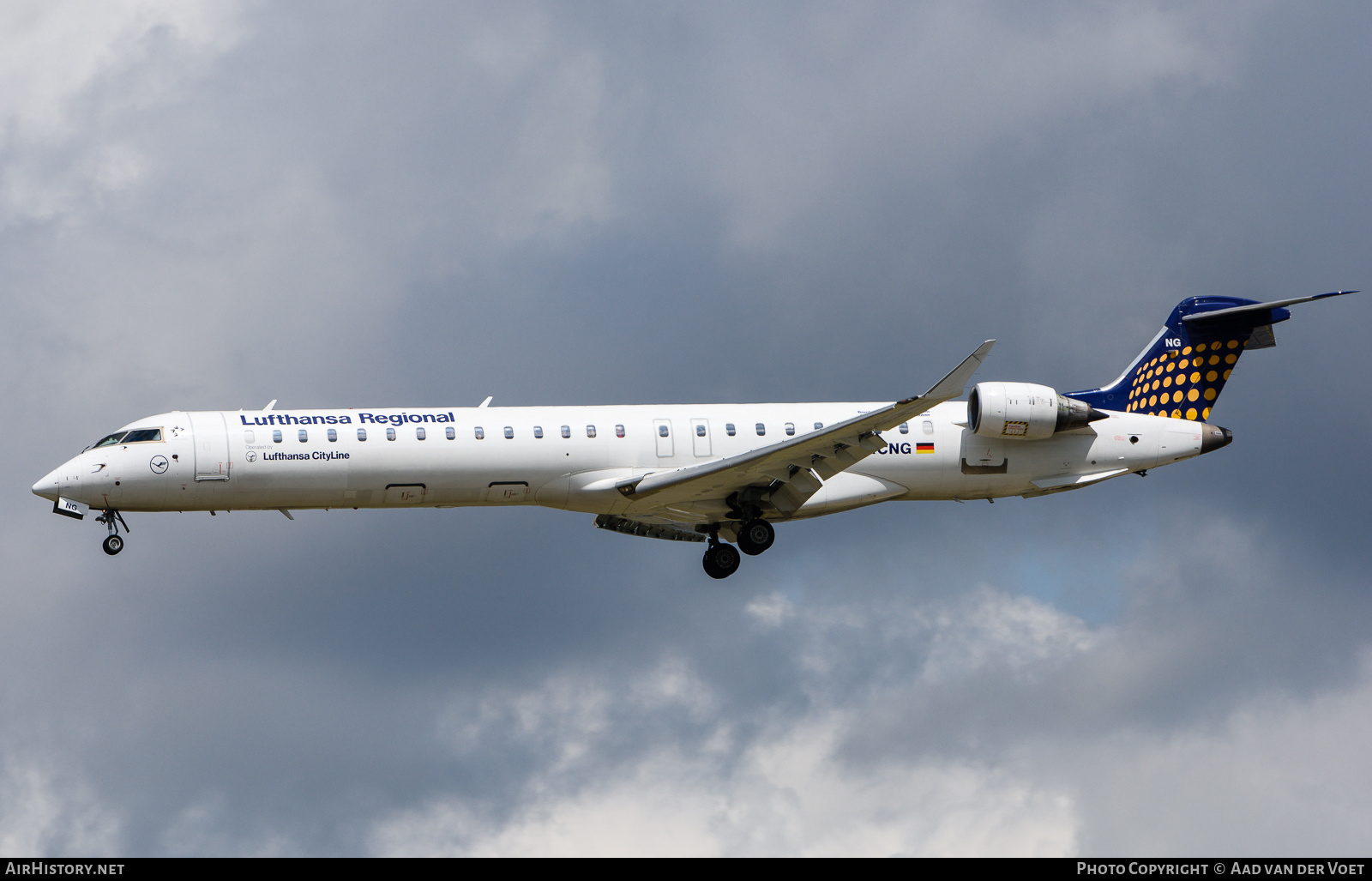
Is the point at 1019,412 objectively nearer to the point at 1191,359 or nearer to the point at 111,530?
the point at 1191,359

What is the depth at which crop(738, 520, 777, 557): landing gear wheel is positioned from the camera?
135 feet

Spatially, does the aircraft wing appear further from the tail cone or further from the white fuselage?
the tail cone

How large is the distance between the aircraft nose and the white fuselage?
0.03m

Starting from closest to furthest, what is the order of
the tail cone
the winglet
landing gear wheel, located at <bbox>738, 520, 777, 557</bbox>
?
1. the winglet
2. landing gear wheel, located at <bbox>738, 520, 777, 557</bbox>
3. the tail cone

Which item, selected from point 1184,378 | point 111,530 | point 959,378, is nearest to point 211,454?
point 111,530

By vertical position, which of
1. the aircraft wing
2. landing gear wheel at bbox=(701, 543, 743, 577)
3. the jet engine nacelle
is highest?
the jet engine nacelle

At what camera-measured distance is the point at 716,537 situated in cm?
4300

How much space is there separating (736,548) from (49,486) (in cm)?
1611

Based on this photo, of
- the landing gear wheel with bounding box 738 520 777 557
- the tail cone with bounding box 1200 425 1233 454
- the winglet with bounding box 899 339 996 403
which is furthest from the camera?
the tail cone with bounding box 1200 425 1233 454

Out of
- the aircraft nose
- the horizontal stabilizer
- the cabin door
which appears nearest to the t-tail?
the horizontal stabilizer

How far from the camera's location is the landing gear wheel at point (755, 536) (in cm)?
4119

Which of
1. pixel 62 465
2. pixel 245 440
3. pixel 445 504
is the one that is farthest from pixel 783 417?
pixel 62 465
